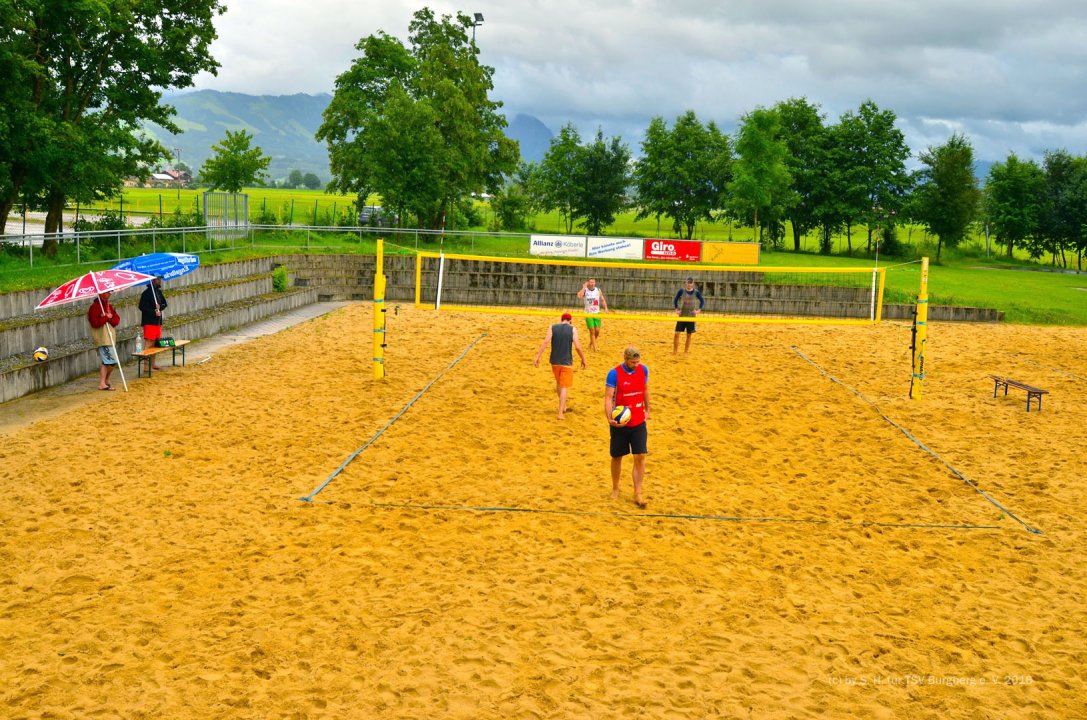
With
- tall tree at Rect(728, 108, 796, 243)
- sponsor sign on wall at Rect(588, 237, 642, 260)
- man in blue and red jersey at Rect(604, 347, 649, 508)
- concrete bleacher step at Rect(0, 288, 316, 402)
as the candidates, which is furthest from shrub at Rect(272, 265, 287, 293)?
tall tree at Rect(728, 108, 796, 243)

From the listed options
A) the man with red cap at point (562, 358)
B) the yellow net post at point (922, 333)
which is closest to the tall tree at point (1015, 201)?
the yellow net post at point (922, 333)

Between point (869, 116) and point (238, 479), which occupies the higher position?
point (869, 116)

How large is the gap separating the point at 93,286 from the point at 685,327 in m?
11.6

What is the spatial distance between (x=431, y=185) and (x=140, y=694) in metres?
28.1

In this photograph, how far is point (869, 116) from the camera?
52.2 metres

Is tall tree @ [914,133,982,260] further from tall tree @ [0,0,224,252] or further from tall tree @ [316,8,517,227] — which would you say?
tall tree @ [0,0,224,252]

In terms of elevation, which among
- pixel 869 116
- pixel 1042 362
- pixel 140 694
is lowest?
pixel 140 694

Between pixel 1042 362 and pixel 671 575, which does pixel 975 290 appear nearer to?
pixel 1042 362

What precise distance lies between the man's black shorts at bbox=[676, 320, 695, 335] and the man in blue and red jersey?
349 inches

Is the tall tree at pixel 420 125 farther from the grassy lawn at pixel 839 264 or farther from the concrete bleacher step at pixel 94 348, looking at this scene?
the concrete bleacher step at pixel 94 348

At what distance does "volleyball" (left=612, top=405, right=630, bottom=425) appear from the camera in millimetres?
9086

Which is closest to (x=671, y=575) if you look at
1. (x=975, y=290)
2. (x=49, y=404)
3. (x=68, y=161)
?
(x=49, y=404)

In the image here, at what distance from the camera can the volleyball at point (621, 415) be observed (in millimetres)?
9086

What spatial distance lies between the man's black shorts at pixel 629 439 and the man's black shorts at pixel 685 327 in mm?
8876
